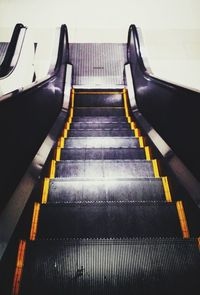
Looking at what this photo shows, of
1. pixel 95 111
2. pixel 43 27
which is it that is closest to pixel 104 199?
pixel 95 111

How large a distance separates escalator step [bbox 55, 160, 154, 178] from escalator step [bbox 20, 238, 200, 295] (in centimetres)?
95

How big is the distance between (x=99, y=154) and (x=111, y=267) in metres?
1.56

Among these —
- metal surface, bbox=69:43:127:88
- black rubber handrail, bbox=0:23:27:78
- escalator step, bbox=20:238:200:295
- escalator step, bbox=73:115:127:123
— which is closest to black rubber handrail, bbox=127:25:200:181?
escalator step, bbox=20:238:200:295

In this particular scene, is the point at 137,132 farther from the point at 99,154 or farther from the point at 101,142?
the point at 99,154

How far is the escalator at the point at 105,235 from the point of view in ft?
4.08

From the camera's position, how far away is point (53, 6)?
673cm

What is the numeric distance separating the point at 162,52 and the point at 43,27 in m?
3.49

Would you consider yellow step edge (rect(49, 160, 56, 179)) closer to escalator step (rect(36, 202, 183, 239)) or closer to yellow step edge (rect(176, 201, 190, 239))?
escalator step (rect(36, 202, 183, 239))

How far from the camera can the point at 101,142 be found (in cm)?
312

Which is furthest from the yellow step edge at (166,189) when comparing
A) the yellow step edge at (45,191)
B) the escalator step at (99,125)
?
the escalator step at (99,125)

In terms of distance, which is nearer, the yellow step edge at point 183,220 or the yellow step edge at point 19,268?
the yellow step edge at point 19,268

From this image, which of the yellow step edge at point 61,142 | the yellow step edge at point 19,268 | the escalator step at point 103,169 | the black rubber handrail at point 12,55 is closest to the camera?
the yellow step edge at point 19,268

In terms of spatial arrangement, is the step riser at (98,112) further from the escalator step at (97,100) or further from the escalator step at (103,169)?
the escalator step at (103,169)

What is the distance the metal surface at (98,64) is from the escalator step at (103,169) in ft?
10.6
